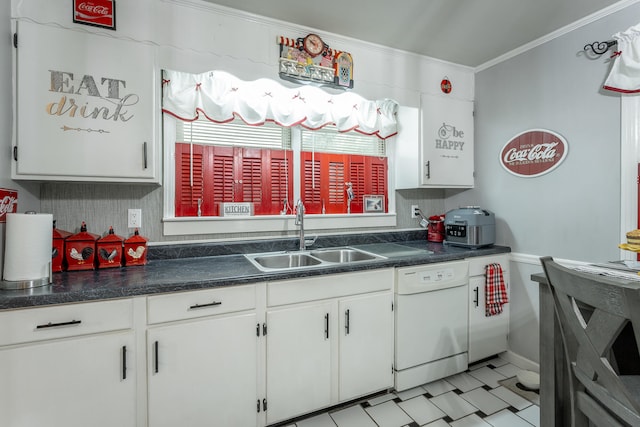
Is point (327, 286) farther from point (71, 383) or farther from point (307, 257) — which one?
point (71, 383)

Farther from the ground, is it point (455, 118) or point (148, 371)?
point (455, 118)

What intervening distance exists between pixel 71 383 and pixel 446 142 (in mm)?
2939

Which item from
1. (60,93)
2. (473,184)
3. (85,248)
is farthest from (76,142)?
(473,184)

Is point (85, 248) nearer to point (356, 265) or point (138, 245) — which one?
point (138, 245)

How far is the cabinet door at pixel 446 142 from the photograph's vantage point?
2.63 metres

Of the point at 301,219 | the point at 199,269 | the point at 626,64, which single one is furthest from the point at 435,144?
the point at 199,269

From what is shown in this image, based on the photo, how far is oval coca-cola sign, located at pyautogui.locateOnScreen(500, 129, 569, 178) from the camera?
89.3 inches

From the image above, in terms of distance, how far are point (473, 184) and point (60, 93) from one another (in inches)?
122

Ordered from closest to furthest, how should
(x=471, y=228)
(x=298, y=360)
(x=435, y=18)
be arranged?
(x=298, y=360)
(x=435, y=18)
(x=471, y=228)

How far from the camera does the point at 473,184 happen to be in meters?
2.90

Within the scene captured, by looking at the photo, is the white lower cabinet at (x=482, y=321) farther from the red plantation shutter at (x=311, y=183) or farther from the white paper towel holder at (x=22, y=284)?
the white paper towel holder at (x=22, y=284)

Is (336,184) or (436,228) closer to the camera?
(336,184)

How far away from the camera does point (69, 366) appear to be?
51.1 inches

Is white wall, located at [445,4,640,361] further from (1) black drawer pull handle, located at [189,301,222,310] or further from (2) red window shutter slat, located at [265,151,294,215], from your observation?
(1) black drawer pull handle, located at [189,301,222,310]
